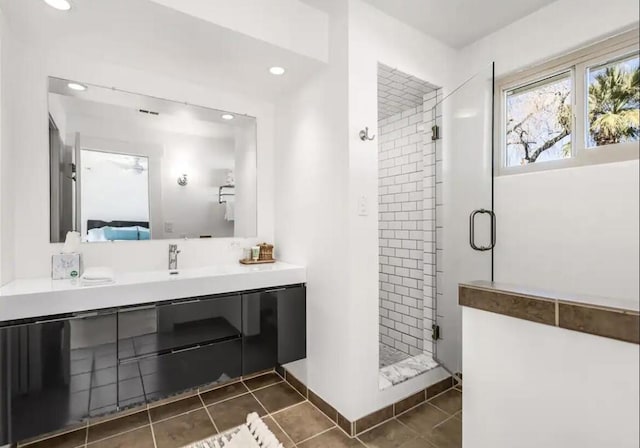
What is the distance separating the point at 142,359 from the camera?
1.89 m

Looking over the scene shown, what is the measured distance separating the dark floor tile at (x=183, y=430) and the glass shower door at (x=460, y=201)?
5.52 feet

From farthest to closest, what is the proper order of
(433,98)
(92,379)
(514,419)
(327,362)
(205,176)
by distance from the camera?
(205,176) → (433,98) → (327,362) → (92,379) → (514,419)

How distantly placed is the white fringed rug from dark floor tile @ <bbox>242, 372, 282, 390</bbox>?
54cm

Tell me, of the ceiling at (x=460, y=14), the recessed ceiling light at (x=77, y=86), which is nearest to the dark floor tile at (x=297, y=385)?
the recessed ceiling light at (x=77, y=86)

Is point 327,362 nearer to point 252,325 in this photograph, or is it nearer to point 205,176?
point 252,325

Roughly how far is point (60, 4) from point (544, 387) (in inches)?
114

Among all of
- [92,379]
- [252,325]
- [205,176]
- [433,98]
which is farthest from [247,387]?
[433,98]

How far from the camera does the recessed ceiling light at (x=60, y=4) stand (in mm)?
1599

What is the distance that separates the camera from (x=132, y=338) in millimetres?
1863

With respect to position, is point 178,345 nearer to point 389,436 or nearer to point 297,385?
point 297,385

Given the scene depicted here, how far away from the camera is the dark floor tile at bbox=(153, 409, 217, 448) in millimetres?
1948

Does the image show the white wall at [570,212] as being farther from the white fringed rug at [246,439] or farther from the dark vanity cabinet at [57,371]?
the dark vanity cabinet at [57,371]

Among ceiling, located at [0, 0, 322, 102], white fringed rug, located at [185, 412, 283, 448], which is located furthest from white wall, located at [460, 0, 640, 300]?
white fringed rug, located at [185, 412, 283, 448]

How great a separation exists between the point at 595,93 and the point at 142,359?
8.37 ft
